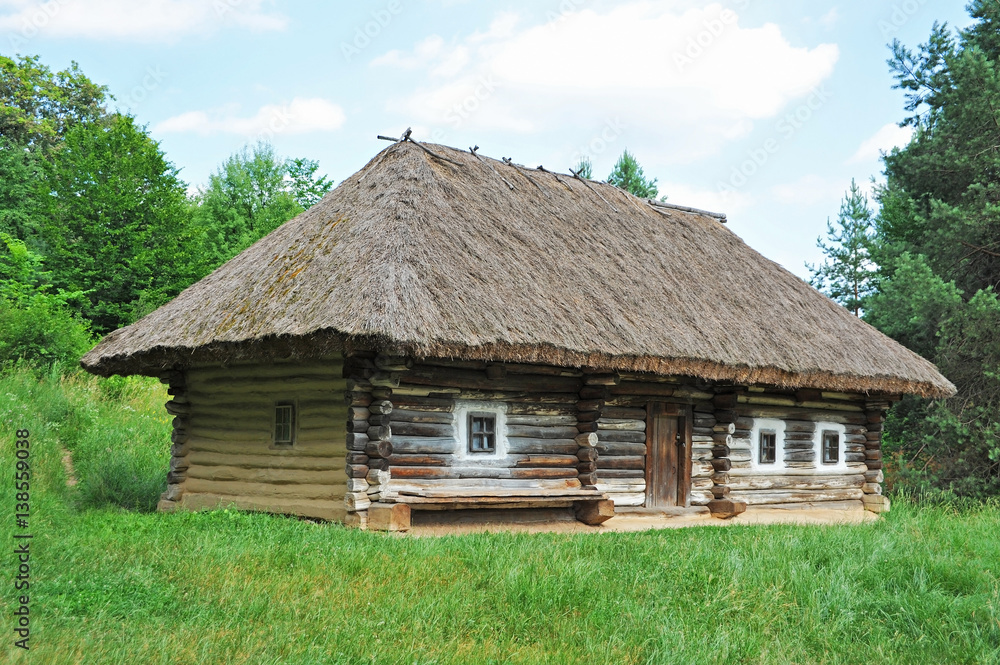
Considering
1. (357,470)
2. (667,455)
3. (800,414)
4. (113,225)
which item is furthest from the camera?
(113,225)

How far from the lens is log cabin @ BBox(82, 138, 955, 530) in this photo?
9.93 meters

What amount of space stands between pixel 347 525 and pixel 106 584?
3536 mm

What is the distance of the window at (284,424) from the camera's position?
1120cm

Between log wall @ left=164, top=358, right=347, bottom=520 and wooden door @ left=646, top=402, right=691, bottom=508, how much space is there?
4685 millimetres

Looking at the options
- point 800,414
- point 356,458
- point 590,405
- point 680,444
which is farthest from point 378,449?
point 800,414

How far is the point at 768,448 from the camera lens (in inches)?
564

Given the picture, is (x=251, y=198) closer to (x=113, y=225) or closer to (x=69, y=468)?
(x=113, y=225)

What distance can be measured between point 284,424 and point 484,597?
16.6ft

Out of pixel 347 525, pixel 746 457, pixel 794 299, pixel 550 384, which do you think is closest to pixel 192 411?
pixel 347 525

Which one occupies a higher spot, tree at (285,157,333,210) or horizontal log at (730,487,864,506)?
tree at (285,157,333,210)

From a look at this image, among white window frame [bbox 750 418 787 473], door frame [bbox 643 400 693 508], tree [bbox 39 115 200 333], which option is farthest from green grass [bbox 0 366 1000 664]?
tree [bbox 39 115 200 333]

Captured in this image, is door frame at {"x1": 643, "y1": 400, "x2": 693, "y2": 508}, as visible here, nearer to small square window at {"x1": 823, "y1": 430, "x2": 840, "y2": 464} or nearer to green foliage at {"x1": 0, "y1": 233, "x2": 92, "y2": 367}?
small square window at {"x1": 823, "y1": 430, "x2": 840, "y2": 464}

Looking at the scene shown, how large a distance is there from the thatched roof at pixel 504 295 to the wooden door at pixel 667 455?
138 centimetres

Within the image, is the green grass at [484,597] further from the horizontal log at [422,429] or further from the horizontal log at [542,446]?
the horizontal log at [542,446]
